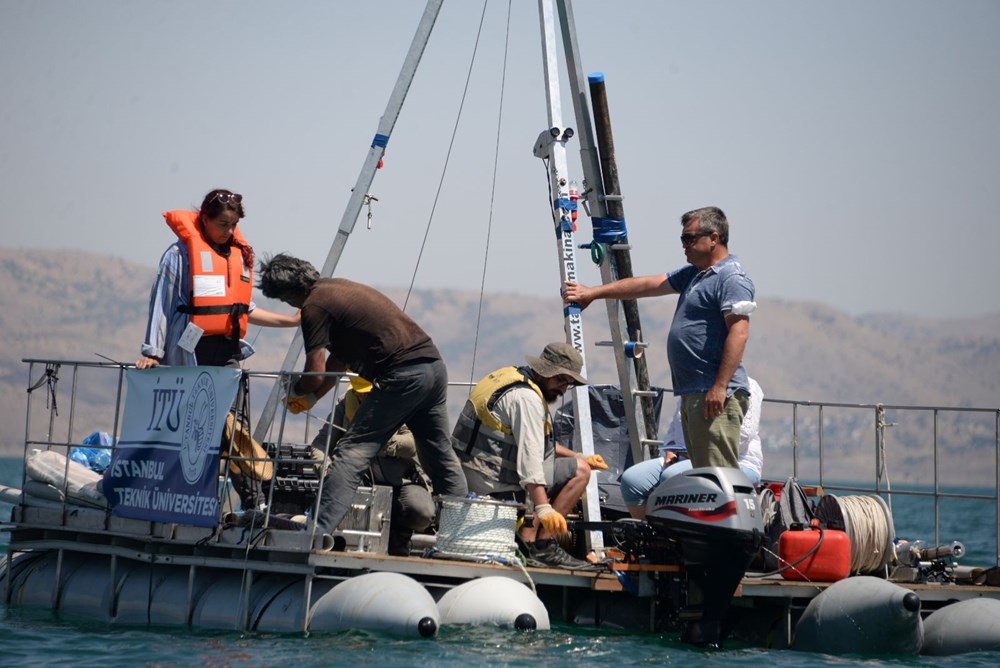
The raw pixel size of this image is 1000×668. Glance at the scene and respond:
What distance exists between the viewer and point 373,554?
27.1 feet

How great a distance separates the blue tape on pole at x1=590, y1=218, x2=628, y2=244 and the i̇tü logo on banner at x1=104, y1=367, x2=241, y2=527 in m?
3.48

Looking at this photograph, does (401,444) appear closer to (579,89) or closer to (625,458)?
(579,89)

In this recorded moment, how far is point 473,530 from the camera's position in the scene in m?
8.45

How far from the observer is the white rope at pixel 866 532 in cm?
902

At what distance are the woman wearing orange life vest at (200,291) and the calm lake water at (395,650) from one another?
6.44 ft

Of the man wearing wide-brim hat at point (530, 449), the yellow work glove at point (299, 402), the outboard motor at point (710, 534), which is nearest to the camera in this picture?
the outboard motor at point (710, 534)

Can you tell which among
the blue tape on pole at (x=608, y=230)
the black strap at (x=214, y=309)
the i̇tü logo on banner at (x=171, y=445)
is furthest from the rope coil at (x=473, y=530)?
the blue tape on pole at (x=608, y=230)

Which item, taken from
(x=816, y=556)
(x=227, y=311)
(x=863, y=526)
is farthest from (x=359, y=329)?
(x=863, y=526)

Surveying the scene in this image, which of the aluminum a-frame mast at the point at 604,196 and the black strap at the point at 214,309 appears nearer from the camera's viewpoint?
the black strap at the point at 214,309

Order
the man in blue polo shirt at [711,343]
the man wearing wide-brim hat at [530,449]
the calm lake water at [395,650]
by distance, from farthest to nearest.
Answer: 1. the man wearing wide-brim hat at [530,449]
2. the man in blue polo shirt at [711,343]
3. the calm lake water at [395,650]

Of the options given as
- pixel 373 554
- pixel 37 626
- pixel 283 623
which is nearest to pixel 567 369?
pixel 373 554

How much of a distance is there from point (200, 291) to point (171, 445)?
1.11 meters

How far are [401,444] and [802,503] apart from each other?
2762 mm

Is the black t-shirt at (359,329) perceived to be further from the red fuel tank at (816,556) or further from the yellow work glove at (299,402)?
the red fuel tank at (816,556)
